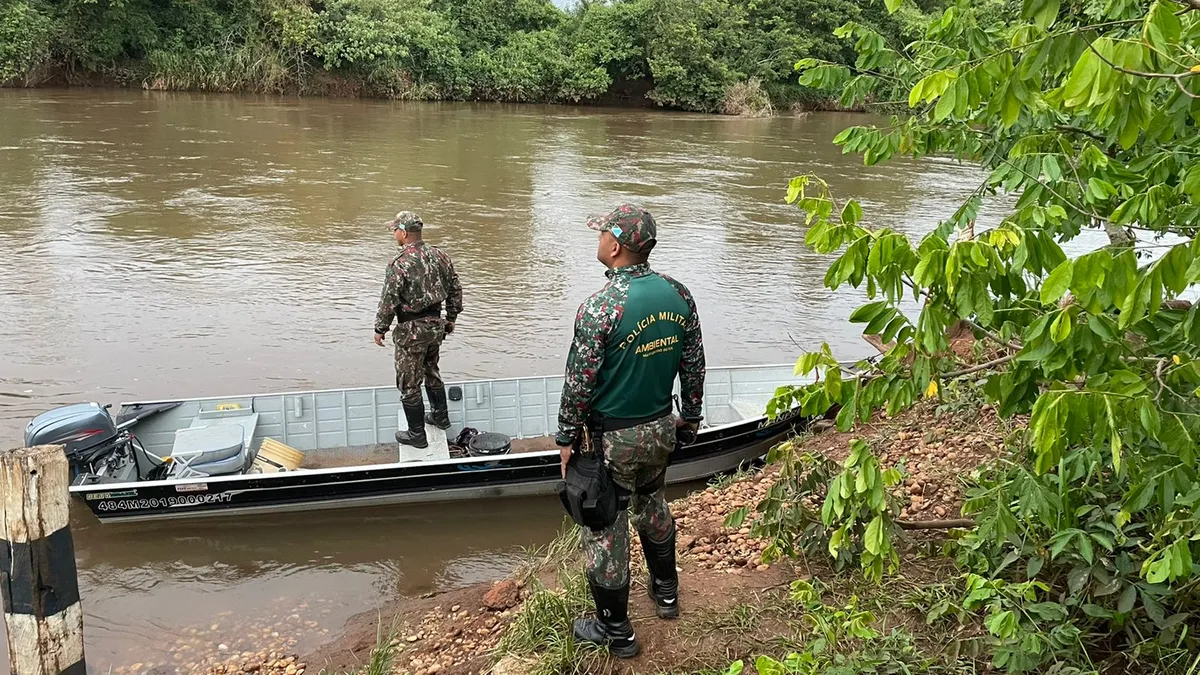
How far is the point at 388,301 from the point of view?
262 inches

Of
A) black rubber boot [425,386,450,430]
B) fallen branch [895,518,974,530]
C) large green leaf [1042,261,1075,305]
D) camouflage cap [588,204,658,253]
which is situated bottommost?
black rubber boot [425,386,450,430]

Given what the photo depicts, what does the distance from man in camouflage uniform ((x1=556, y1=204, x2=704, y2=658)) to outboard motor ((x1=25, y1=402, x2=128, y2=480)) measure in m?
4.23

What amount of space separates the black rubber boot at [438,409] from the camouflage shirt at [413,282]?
2.32 feet

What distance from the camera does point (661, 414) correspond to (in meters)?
3.60

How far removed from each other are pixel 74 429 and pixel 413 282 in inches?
99.2

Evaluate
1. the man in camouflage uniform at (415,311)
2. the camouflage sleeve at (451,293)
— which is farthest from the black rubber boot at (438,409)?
the camouflage sleeve at (451,293)

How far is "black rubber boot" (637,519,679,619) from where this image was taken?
384cm

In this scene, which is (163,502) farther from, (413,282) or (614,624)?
(614,624)

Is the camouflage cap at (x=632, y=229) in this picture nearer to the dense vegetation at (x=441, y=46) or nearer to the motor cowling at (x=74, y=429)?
the motor cowling at (x=74, y=429)

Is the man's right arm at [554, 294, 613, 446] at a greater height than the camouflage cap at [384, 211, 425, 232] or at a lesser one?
lesser

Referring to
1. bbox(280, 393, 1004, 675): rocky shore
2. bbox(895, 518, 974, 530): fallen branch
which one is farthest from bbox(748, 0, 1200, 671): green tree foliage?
bbox(280, 393, 1004, 675): rocky shore

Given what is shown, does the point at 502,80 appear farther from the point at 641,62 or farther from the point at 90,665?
the point at 90,665

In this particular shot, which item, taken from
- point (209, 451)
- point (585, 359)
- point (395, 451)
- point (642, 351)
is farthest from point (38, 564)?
point (395, 451)

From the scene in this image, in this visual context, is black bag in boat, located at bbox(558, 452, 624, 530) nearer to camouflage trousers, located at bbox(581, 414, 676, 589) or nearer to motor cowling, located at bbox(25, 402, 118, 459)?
camouflage trousers, located at bbox(581, 414, 676, 589)
